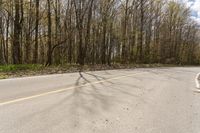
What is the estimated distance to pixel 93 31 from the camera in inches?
1740

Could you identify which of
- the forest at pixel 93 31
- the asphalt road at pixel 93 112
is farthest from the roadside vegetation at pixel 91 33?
the asphalt road at pixel 93 112

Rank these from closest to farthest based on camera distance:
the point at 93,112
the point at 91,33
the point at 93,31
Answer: the point at 93,112 < the point at 93,31 < the point at 91,33

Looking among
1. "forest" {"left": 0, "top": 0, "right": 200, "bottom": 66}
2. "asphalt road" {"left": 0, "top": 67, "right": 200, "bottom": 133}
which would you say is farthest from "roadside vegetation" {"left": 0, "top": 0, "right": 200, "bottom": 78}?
"asphalt road" {"left": 0, "top": 67, "right": 200, "bottom": 133}

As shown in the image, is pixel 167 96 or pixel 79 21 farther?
pixel 79 21

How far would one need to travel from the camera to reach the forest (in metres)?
32.1

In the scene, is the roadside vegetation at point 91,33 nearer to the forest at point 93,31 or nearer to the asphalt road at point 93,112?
the forest at point 93,31

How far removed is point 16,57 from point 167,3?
4469 centimetres

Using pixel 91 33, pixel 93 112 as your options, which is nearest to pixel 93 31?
pixel 91 33

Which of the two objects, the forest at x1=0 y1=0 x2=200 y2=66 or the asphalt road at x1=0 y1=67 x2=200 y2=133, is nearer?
the asphalt road at x1=0 y1=67 x2=200 y2=133

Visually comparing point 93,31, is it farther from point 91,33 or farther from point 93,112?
point 93,112

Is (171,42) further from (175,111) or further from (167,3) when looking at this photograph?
(175,111)

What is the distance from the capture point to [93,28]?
43625mm

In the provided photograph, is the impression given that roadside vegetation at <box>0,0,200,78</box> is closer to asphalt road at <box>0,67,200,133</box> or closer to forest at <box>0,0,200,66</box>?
forest at <box>0,0,200,66</box>

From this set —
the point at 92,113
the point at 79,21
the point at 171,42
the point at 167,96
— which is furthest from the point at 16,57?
the point at 171,42
